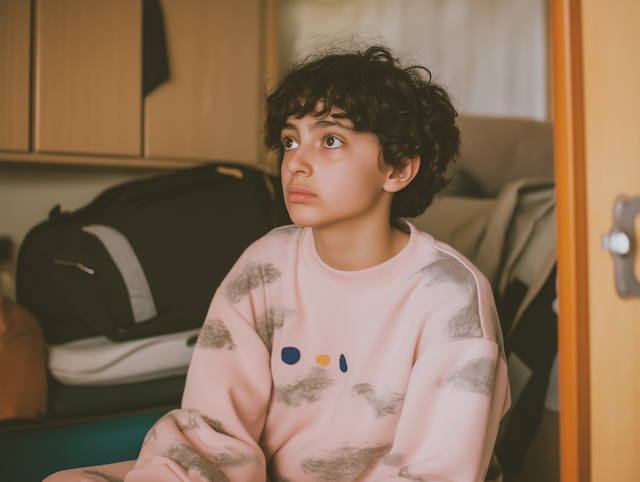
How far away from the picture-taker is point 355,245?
783 mm

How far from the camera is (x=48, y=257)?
3.36 ft

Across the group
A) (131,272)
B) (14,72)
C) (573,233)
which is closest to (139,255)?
(131,272)

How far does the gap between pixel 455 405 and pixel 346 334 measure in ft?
0.67

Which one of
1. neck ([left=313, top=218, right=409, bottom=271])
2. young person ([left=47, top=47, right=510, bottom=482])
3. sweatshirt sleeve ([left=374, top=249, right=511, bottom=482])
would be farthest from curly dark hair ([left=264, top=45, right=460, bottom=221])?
sweatshirt sleeve ([left=374, top=249, right=511, bottom=482])

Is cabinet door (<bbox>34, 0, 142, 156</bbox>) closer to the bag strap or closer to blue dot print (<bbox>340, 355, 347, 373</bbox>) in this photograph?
the bag strap

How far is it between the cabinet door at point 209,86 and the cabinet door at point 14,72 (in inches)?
12.6

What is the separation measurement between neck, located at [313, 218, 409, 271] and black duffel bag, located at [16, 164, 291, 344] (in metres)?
0.39

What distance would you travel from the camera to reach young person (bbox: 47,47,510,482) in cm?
65

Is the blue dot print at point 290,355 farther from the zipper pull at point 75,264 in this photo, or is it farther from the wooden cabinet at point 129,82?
the wooden cabinet at point 129,82

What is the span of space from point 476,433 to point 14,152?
133cm

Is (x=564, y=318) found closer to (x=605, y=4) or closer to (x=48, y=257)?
(x=605, y=4)

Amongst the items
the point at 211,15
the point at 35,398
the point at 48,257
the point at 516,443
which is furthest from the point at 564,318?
the point at 211,15

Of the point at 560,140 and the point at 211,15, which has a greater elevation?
the point at 211,15

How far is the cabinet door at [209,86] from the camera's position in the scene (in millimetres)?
1427
